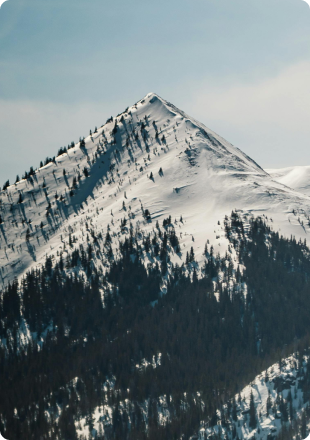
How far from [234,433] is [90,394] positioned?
5050 cm

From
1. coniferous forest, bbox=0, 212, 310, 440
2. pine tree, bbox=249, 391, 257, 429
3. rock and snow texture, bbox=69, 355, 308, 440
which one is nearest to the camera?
rock and snow texture, bbox=69, 355, 308, 440

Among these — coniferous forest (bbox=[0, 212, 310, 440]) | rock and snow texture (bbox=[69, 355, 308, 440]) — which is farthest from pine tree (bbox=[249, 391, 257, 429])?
coniferous forest (bbox=[0, 212, 310, 440])

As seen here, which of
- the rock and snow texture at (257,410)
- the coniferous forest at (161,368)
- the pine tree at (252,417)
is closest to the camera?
the rock and snow texture at (257,410)

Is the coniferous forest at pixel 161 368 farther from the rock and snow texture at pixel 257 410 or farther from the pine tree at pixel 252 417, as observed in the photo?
the pine tree at pixel 252 417

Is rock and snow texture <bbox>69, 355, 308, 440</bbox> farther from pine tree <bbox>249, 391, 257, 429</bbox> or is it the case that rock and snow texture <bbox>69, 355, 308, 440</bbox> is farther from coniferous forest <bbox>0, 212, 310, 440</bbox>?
coniferous forest <bbox>0, 212, 310, 440</bbox>

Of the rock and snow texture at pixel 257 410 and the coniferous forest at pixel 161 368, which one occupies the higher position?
the coniferous forest at pixel 161 368

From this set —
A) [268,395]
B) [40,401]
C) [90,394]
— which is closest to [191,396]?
[268,395]

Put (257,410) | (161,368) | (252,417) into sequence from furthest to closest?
(161,368) → (257,410) → (252,417)

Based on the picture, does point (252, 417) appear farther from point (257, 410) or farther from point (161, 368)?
point (161, 368)

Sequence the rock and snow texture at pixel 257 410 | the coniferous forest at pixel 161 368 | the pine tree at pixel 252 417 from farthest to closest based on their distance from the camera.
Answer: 1. the coniferous forest at pixel 161 368
2. the pine tree at pixel 252 417
3. the rock and snow texture at pixel 257 410

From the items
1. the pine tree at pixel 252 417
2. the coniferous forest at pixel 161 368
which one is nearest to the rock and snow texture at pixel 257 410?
the pine tree at pixel 252 417

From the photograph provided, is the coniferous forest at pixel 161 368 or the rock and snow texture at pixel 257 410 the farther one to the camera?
the coniferous forest at pixel 161 368

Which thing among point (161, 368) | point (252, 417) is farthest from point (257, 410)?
point (161, 368)

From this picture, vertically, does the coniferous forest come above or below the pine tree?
above
